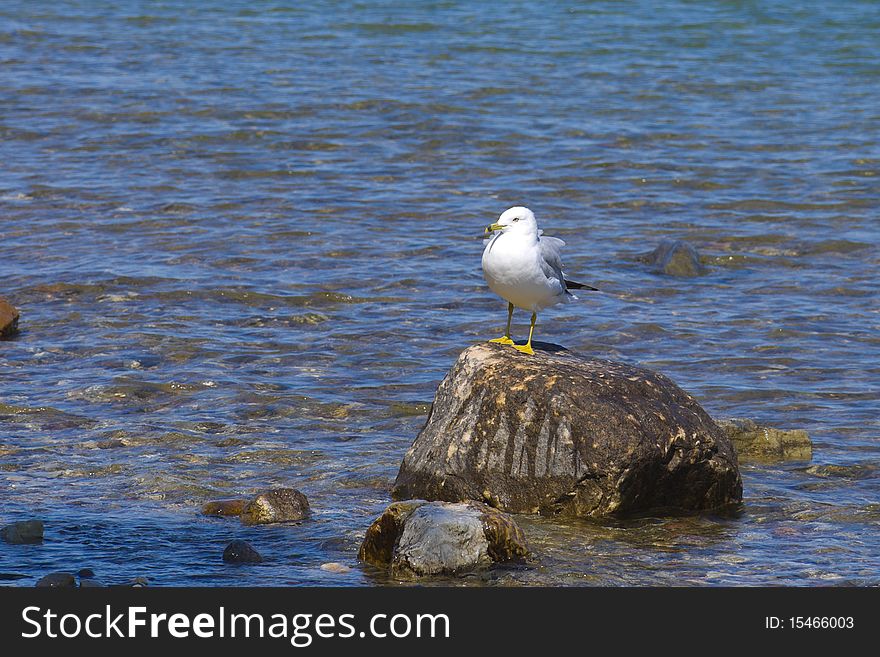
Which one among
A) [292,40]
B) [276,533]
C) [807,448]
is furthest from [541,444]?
[292,40]

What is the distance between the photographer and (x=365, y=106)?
20625 mm

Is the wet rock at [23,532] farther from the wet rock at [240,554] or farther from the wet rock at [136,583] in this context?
the wet rock at [240,554]

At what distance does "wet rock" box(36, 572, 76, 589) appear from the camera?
6484 mm

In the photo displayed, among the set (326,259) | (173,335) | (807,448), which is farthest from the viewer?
(326,259)

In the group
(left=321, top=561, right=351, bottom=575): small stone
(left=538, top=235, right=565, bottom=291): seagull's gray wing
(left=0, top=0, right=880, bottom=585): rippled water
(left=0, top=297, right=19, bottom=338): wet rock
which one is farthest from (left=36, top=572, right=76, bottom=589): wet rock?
(left=0, top=297, right=19, bottom=338): wet rock

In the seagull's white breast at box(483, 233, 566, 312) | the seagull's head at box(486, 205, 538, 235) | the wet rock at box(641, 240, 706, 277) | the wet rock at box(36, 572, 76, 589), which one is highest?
the seagull's head at box(486, 205, 538, 235)

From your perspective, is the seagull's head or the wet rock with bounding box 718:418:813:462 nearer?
the seagull's head

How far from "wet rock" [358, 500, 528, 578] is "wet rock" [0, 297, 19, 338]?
207 inches

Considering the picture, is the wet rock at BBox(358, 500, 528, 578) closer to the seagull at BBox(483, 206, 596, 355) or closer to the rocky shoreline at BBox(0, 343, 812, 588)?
the rocky shoreline at BBox(0, 343, 812, 588)

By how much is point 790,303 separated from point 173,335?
17.8 ft

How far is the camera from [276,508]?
305 inches

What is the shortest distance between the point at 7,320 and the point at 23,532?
4413 millimetres

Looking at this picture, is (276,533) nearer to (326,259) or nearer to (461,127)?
(326,259)

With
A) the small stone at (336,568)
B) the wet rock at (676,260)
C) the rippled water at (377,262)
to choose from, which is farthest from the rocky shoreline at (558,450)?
the wet rock at (676,260)
